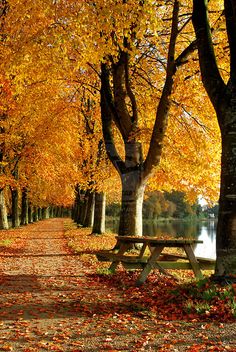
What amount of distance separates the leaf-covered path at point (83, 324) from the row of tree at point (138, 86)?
2062 mm

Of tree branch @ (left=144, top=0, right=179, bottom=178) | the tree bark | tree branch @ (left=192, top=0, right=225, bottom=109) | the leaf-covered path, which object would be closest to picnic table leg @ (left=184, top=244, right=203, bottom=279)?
the leaf-covered path

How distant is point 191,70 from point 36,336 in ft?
37.4

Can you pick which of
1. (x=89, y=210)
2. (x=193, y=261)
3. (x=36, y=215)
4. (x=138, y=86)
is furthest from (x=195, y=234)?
(x=193, y=261)

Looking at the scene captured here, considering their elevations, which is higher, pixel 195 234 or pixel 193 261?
pixel 193 261

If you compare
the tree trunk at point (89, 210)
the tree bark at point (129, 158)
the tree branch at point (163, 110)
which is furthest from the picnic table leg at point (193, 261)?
the tree trunk at point (89, 210)

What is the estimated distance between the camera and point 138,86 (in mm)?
17516

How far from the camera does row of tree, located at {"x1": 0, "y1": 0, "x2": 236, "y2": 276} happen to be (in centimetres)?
822

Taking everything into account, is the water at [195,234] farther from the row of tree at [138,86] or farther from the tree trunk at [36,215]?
the tree trunk at [36,215]

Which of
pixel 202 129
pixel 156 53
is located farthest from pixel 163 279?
pixel 156 53

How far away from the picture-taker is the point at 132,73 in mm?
16891

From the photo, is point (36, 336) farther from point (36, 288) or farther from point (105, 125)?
point (105, 125)

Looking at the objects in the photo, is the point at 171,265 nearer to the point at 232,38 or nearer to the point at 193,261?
the point at 193,261

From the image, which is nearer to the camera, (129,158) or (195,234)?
(129,158)

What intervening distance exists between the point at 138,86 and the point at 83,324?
1306 cm
